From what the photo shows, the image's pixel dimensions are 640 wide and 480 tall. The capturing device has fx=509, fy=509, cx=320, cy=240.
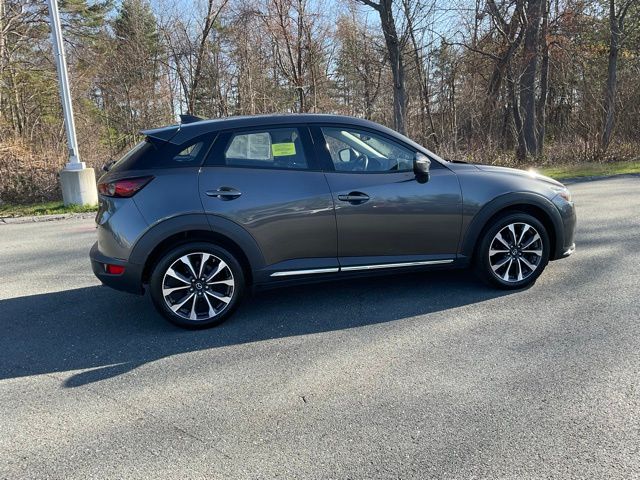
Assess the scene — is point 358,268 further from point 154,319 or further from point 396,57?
point 396,57

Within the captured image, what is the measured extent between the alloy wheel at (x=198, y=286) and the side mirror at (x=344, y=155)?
4.55 ft

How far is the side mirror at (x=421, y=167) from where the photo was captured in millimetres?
4516

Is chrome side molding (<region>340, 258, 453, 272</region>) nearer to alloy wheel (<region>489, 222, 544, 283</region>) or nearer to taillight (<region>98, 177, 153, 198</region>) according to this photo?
alloy wheel (<region>489, 222, 544, 283</region>)

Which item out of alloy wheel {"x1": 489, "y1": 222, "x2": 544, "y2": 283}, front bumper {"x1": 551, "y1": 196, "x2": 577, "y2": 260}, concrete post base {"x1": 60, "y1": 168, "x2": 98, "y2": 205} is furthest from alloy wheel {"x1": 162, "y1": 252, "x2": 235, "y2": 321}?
concrete post base {"x1": 60, "y1": 168, "x2": 98, "y2": 205}

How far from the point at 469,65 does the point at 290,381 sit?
71.1 ft

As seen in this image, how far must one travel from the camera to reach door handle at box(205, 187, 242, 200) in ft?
13.8

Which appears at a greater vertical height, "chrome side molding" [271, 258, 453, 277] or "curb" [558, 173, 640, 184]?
"curb" [558, 173, 640, 184]

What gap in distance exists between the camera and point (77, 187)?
11.7 m

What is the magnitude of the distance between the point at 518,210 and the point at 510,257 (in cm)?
46

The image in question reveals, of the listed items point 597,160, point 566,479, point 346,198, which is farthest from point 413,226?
point 597,160

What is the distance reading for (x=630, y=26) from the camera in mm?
25203

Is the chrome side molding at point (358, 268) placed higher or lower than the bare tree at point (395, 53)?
lower

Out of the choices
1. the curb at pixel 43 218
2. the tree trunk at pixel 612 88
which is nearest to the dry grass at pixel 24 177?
the curb at pixel 43 218

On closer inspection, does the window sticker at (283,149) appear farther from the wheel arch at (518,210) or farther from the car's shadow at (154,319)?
the wheel arch at (518,210)
